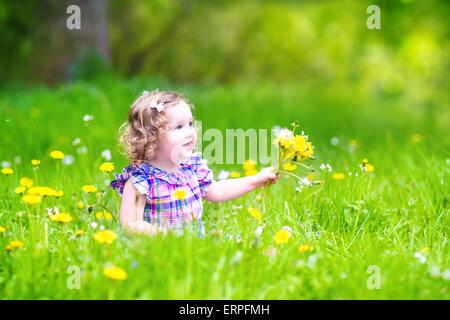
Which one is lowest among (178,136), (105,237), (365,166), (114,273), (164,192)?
(114,273)

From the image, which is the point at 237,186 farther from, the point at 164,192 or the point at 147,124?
the point at 147,124

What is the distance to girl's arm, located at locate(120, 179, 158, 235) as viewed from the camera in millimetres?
2514

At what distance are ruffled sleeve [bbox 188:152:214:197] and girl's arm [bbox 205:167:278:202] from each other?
2cm

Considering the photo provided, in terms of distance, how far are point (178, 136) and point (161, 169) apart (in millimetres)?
183

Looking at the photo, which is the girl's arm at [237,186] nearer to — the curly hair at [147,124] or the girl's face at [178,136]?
the girl's face at [178,136]

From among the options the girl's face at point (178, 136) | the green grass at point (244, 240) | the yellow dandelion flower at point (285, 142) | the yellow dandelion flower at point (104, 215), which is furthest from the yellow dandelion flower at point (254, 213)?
the yellow dandelion flower at point (104, 215)

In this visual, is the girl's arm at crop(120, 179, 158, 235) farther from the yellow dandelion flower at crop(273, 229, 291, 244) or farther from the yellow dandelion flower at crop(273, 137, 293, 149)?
the yellow dandelion flower at crop(273, 137, 293, 149)

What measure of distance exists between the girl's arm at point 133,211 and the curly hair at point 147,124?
0.15 m

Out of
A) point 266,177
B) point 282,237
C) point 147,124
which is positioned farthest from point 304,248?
point 147,124

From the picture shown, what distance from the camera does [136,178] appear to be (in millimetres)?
2615

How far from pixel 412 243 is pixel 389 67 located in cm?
1522

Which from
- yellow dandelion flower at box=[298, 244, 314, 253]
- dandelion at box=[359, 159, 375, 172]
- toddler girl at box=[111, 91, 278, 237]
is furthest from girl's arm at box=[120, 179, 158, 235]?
dandelion at box=[359, 159, 375, 172]

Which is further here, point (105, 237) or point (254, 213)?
point (254, 213)
